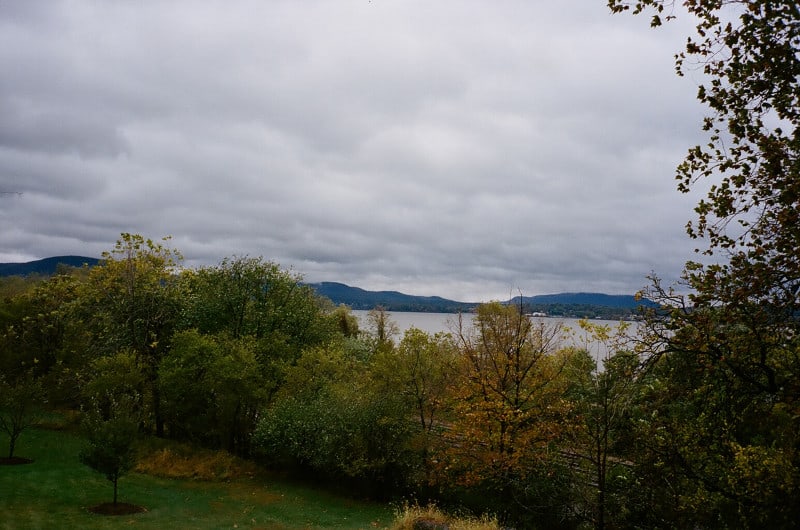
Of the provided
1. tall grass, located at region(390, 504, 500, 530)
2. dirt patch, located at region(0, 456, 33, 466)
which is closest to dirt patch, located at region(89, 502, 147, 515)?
dirt patch, located at region(0, 456, 33, 466)

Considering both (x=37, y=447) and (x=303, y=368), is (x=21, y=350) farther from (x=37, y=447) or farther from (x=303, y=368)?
(x=303, y=368)

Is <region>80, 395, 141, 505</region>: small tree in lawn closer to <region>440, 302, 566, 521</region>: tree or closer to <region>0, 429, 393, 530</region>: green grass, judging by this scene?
<region>0, 429, 393, 530</region>: green grass

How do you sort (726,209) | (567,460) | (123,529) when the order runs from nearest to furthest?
(726,209) → (123,529) → (567,460)

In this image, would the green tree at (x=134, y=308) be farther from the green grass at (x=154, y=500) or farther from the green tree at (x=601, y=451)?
the green tree at (x=601, y=451)

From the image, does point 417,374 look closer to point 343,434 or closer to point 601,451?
point 343,434

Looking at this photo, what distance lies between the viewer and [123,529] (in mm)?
19906

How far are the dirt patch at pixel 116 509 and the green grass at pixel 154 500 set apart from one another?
381mm

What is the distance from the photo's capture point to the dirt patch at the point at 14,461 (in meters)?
26.7

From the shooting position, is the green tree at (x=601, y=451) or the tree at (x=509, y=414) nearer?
the green tree at (x=601, y=451)

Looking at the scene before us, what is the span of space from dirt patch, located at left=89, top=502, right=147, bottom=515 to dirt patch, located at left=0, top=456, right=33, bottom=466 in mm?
8127

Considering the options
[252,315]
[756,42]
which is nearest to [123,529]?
[252,315]

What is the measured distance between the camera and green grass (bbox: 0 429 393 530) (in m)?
21.0

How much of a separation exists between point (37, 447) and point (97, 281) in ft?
38.9

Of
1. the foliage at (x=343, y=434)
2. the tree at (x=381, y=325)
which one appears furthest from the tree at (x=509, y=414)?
the tree at (x=381, y=325)
